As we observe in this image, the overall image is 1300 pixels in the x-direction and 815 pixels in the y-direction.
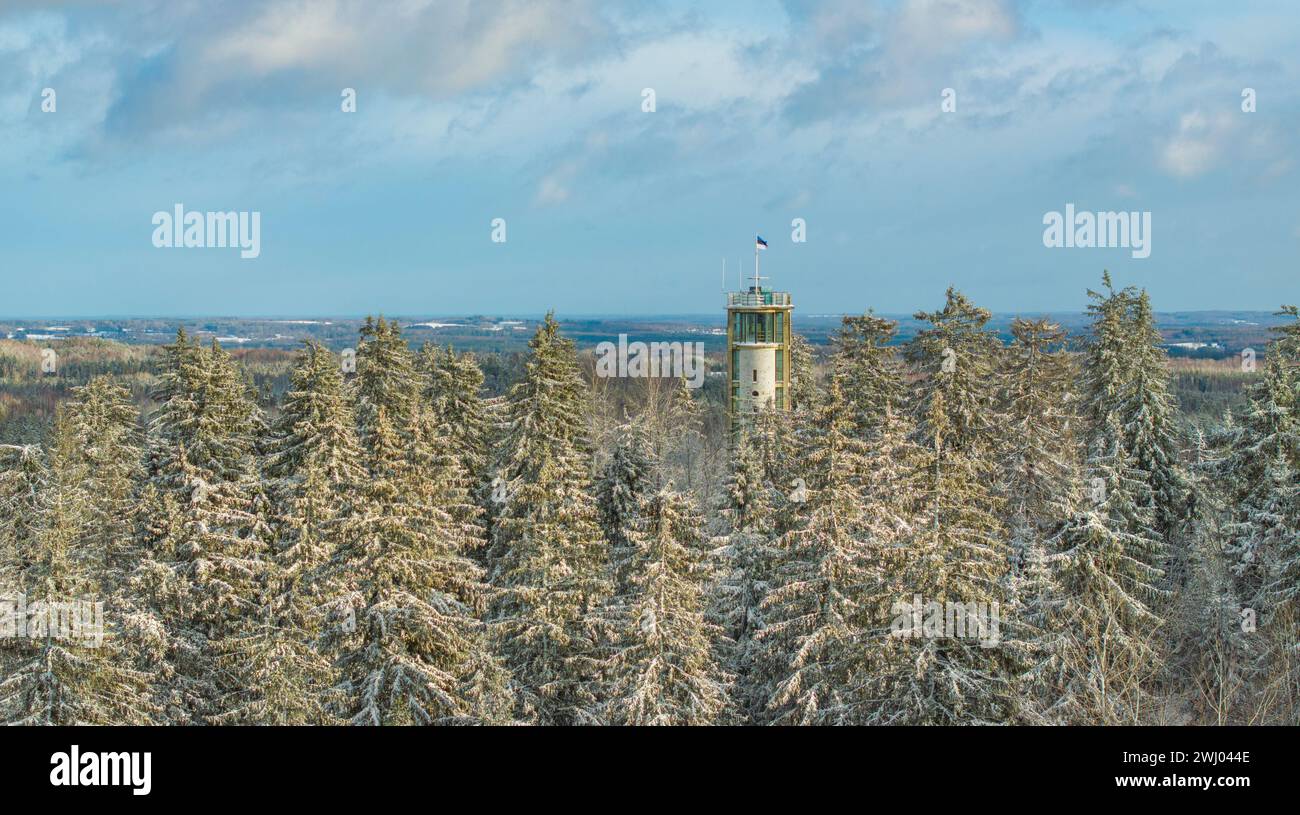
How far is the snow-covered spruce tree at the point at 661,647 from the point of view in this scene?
22719mm

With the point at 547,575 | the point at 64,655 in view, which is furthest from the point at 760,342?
the point at 64,655

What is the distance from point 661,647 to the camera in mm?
23266

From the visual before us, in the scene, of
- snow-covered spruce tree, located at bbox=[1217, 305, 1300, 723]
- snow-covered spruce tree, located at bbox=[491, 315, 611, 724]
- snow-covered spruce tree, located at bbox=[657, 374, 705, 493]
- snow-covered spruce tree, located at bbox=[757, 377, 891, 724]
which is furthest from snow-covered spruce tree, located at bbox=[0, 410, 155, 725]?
snow-covered spruce tree, located at bbox=[657, 374, 705, 493]

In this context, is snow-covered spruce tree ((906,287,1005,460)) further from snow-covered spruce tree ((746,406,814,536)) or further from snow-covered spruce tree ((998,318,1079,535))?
snow-covered spruce tree ((746,406,814,536))

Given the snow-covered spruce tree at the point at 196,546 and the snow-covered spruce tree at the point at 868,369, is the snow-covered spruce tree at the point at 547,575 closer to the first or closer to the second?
the snow-covered spruce tree at the point at 196,546


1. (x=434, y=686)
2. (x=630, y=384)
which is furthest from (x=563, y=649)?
(x=630, y=384)

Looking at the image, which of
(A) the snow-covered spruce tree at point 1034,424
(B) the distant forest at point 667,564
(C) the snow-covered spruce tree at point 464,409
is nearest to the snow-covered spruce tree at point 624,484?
(B) the distant forest at point 667,564

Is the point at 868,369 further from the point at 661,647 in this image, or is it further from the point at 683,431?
the point at 683,431

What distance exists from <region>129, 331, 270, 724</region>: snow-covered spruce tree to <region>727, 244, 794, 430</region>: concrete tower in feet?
98.1

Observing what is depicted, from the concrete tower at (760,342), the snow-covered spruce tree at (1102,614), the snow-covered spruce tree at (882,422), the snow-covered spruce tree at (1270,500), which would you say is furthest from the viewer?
the concrete tower at (760,342)

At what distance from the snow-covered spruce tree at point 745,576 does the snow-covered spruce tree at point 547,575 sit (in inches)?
155

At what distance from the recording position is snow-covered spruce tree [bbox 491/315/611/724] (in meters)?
26.3

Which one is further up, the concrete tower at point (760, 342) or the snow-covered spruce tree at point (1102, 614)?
the concrete tower at point (760, 342)
